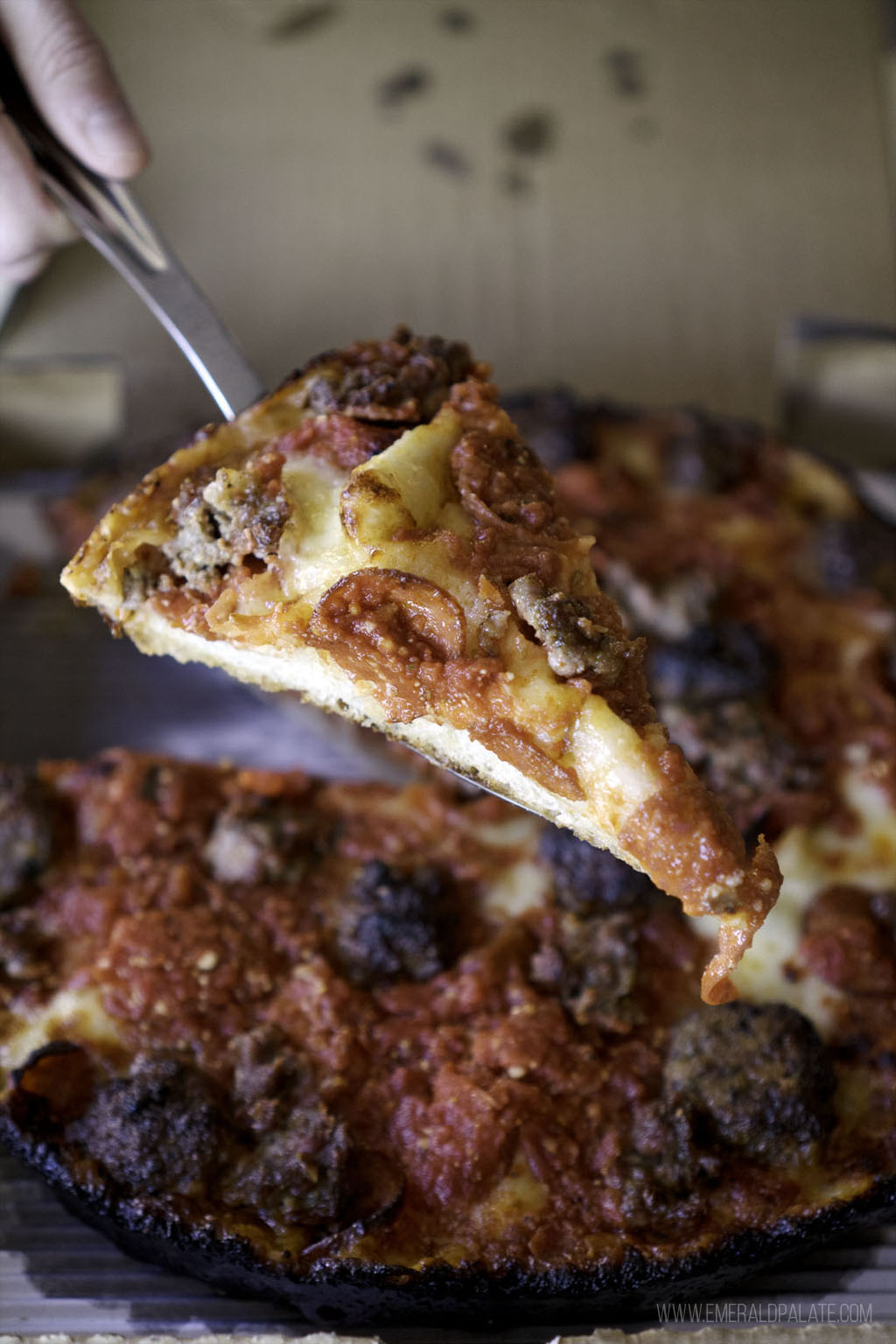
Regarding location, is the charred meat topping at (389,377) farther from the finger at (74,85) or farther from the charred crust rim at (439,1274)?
the charred crust rim at (439,1274)

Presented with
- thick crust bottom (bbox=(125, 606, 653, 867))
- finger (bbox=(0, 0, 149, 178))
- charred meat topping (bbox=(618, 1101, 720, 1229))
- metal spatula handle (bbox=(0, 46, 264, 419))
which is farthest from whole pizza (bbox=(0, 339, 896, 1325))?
finger (bbox=(0, 0, 149, 178))

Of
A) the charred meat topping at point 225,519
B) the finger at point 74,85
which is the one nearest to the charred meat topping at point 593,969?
the charred meat topping at point 225,519

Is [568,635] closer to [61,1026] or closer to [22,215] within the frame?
[61,1026]

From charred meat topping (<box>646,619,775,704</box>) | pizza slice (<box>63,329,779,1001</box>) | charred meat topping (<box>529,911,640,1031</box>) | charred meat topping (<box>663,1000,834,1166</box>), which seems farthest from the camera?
charred meat topping (<box>646,619,775,704</box>)

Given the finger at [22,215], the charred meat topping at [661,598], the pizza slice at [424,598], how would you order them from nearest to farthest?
the pizza slice at [424,598] < the finger at [22,215] < the charred meat topping at [661,598]

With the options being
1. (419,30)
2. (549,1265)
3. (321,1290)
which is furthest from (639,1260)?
(419,30)

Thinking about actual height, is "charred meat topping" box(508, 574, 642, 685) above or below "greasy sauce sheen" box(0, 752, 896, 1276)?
above

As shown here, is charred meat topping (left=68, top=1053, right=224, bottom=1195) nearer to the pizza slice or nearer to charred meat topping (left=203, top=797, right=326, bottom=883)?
charred meat topping (left=203, top=797, right=326, bottom=883)
